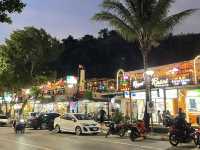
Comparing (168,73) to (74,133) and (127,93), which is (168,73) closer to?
(127,93)

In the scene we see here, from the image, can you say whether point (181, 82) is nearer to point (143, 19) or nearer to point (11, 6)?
point (143, 19)

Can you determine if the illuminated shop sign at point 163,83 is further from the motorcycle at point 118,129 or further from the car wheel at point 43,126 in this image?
the car wheel at point 43,126

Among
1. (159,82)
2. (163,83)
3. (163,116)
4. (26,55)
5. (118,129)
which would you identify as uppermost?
(26,55)

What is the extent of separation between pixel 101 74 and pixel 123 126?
173 ft

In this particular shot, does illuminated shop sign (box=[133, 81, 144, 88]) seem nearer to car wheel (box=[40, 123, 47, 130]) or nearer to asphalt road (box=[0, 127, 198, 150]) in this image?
car wheel (box=[40, 123, 47, 130])

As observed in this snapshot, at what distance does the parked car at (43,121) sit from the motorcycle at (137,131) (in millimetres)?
14920

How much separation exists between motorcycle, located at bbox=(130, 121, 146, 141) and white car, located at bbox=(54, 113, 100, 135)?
5942 millimetres

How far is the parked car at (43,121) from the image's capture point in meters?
40.0

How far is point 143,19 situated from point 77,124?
8522 millimetres

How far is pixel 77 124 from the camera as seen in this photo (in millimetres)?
31375

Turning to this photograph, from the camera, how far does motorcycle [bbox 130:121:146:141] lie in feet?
82.7

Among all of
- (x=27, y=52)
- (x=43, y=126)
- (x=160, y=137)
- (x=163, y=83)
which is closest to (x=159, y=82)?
(x=163, y=83)

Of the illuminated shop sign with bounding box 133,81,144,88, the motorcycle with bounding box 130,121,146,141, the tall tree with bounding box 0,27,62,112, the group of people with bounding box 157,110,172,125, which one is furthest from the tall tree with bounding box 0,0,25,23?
the tall tree with bounding box 0,27,62,112

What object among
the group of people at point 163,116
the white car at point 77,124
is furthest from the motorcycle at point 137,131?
the group of people at point 163,116
